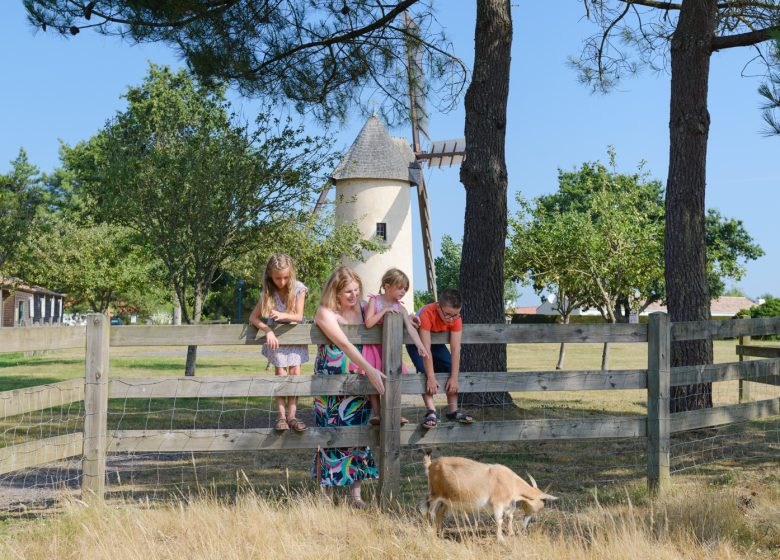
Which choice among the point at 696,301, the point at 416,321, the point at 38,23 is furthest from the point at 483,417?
the point at 38,23

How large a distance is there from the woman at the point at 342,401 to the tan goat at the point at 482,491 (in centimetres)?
103

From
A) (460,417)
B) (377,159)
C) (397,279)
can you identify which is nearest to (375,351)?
(397,279)

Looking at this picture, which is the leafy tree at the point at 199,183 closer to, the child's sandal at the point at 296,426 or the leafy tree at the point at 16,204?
the child's sandal at the point at 296,426

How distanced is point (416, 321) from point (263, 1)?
7.55 meters

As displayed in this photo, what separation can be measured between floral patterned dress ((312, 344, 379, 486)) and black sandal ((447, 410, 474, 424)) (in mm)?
662

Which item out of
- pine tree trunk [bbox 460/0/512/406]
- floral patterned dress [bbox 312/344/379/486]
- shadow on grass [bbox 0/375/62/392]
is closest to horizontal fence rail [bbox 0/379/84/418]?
floral patterned dress [bbox 312/344/379/486]

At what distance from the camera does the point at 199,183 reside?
17.8 m

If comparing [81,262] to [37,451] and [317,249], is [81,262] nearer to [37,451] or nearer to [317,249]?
[317,249]

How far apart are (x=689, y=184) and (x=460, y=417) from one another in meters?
5.61

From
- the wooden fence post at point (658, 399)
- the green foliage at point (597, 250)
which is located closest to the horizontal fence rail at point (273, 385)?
the wooden fence post at point (658, 399)

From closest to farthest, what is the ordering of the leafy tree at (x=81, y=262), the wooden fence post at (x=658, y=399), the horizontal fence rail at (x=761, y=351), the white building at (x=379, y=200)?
the wooden fence post at (x=658, y=399)
the horizontal fence rail at (x=761, y=351)
the leafy tree at (x=81, y=262)
the white building at (x=379, y=200)

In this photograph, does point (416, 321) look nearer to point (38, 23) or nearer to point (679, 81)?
point (679, 81)

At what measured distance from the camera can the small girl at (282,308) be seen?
5.81 meters

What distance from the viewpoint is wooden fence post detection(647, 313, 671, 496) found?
21.2 ft
